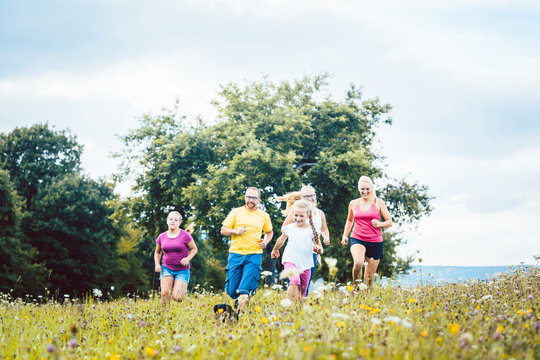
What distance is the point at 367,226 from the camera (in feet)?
26.5

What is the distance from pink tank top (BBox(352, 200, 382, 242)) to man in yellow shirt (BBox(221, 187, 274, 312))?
1692 millimetres

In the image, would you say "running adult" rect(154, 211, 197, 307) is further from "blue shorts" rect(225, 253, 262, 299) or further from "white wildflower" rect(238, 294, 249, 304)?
"white wildflower" rect(238, 294, 249, 304)

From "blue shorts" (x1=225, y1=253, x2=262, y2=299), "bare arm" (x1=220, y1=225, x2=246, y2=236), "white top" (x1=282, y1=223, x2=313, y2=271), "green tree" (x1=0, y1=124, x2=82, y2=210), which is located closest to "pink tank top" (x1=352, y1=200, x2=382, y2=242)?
"white top" (x1=282, y1=223, x2=313, y2=271)

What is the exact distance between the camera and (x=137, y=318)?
22.2 feet

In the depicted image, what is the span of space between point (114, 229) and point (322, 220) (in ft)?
83.6

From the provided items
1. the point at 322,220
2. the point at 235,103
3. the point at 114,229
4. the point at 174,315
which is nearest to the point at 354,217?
the point at 322,220

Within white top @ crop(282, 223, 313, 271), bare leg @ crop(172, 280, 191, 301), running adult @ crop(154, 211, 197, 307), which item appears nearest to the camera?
white top @ crop(282, 223, 313, 271)

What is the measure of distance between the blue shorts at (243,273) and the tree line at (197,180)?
10568mm

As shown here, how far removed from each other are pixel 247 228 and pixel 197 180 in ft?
45.8

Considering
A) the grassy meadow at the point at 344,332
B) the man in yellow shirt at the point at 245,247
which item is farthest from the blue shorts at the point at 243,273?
the grassy meadow at the point at 344,332

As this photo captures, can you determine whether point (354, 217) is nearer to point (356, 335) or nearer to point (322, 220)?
point (322, 220)

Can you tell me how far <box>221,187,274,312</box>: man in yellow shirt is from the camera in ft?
24.2

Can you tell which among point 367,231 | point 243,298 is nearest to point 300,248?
point 243,298

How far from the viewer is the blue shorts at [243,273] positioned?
Result: 7305 mm
